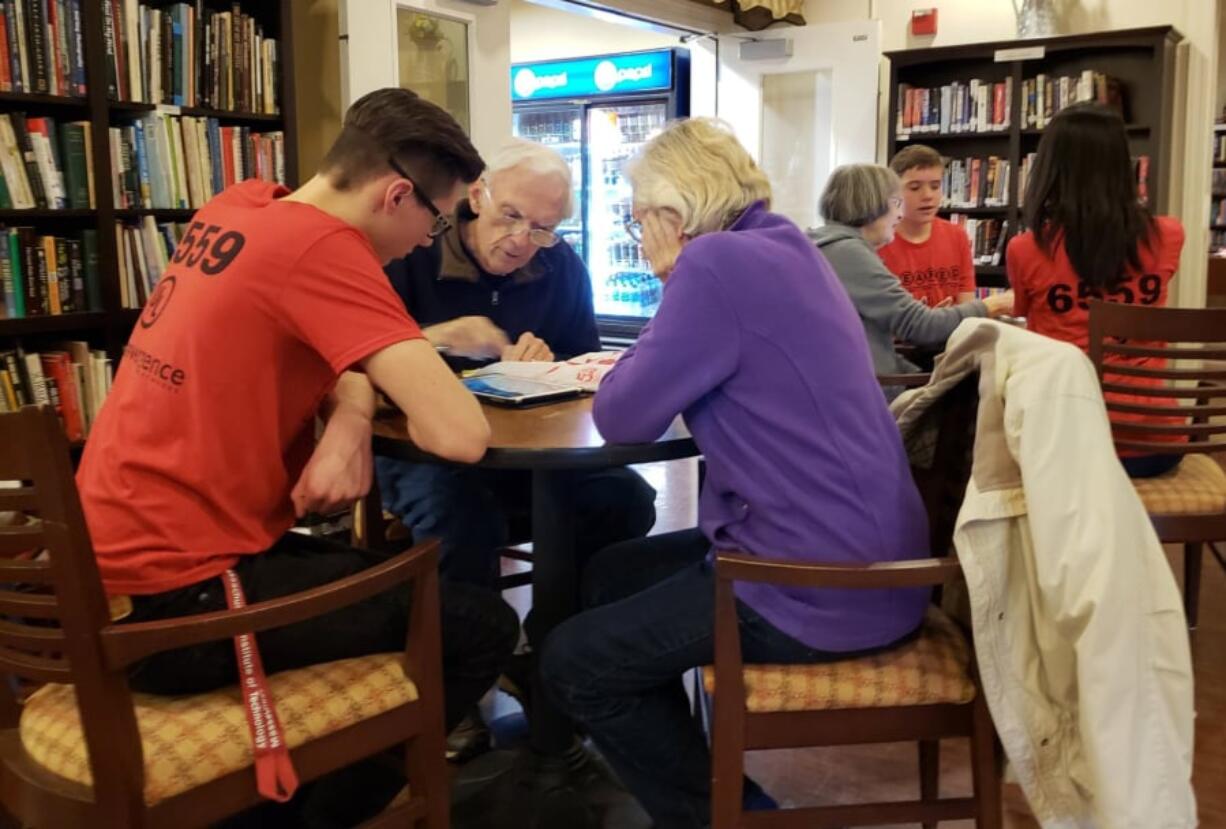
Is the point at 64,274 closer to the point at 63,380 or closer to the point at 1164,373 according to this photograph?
the point at 63,380

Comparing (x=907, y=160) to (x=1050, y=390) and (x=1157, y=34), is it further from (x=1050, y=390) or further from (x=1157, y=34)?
(x=1050, y=390)

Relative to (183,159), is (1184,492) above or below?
below

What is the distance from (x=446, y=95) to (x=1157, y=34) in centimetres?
325

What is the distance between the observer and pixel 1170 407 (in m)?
2.22

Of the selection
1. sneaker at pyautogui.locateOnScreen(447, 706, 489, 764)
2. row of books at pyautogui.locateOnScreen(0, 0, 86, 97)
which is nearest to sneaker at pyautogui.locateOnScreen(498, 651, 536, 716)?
sneaker at pyautogui.locateOnScreen(447, 706, 489, 764)

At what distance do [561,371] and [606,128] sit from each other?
554cm

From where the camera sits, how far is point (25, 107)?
9.30 ft

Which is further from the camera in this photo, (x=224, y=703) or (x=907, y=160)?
(x=907, y=160)

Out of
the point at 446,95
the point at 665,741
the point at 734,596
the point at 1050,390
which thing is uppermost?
the point at 446,95

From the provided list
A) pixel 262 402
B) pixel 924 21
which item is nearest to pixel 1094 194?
pixel 262 402

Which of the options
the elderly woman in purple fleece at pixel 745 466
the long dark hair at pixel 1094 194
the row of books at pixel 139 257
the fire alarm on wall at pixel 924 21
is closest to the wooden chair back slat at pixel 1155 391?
the long dark hair at pixel 1094 194

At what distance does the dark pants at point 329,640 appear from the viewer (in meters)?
1.27

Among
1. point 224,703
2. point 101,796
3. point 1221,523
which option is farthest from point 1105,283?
point 101,796

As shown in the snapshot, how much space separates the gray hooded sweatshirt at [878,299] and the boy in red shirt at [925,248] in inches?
24.1
